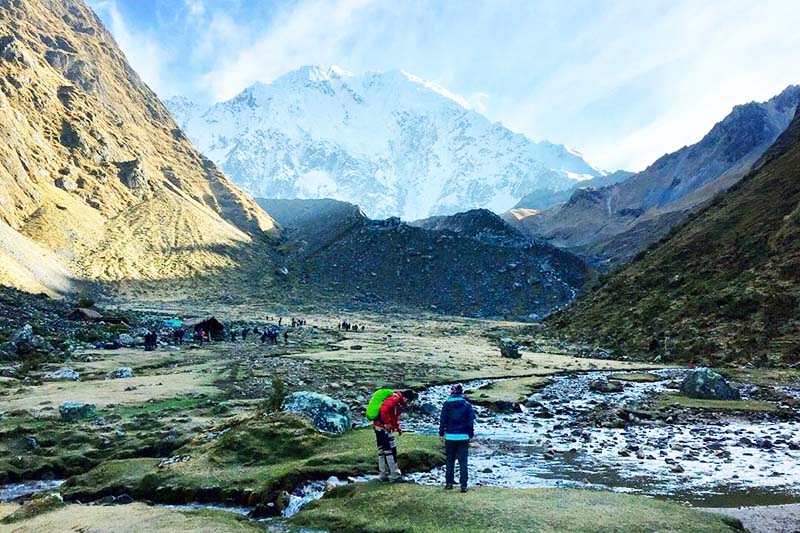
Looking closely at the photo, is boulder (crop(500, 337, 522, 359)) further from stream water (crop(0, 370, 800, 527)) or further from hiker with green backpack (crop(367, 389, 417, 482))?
hiker with green backpack (crop(367, 389, 417, 482))

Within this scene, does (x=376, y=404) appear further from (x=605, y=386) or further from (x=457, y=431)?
(x=605, y=386)

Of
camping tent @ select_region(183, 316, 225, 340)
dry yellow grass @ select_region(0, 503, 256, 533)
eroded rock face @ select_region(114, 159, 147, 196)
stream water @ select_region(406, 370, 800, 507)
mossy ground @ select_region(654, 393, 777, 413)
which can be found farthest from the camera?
eroded rock face @ select_region(114, 159, 147, 196)

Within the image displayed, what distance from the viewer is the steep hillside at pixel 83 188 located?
102 m

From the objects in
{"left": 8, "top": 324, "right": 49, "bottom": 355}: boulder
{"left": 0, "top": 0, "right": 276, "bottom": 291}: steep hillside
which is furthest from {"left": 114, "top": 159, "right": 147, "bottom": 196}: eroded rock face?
{"left": 8, "top": 324, "right": 49, "bottom": 355}: boulder

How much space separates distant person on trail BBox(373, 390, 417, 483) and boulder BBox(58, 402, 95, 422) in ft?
43.9

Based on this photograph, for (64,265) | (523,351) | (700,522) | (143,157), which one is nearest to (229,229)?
(143,157)

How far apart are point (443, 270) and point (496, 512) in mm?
136122

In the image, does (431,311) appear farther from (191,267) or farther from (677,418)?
(677,418)

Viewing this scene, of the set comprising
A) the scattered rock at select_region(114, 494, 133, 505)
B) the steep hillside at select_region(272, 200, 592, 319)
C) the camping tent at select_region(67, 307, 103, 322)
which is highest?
the steep hillside at select_region(272, 200, 592, 319)

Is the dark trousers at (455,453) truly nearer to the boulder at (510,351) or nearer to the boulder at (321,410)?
the boulder at (321,410)

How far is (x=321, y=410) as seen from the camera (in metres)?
19.1

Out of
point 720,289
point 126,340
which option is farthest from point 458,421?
point 126,340

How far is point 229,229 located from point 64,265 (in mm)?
67267

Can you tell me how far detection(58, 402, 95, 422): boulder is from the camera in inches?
796
